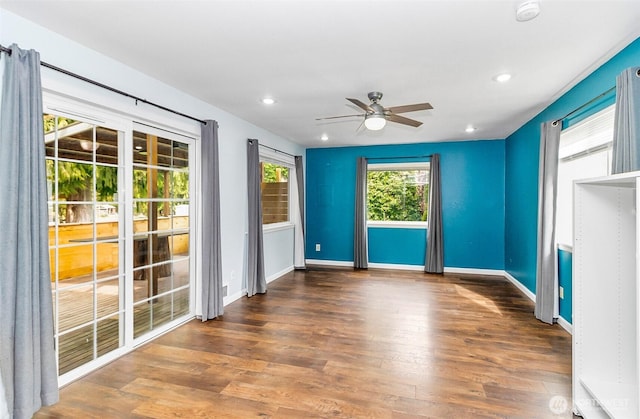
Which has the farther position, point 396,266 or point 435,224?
point 396,266

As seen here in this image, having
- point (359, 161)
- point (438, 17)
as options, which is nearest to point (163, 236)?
point (438, 17)

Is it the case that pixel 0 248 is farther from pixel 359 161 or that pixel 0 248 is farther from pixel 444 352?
pixel 359 161

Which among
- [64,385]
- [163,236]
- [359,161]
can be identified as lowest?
[64,385]

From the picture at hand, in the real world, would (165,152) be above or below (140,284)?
→ above

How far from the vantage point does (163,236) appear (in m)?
3.38

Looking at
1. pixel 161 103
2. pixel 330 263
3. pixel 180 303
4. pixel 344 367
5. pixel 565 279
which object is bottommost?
pixel 344 367

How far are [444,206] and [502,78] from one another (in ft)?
11.5

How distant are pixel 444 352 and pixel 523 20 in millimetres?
2563

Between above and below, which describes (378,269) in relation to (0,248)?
below

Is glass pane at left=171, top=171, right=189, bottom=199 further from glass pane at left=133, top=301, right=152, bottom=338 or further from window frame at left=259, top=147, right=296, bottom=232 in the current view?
window frame at left=259, top=147, right=296, bottom=232

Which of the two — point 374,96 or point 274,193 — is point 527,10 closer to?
point 374,96

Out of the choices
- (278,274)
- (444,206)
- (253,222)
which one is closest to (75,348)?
(253,222)

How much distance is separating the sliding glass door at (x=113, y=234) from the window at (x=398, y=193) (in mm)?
3953

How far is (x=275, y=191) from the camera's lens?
6098 millimetres
